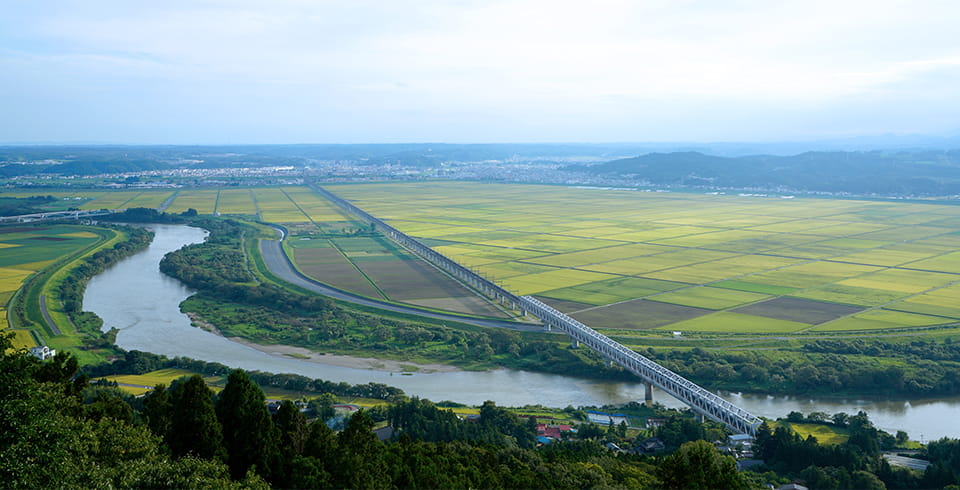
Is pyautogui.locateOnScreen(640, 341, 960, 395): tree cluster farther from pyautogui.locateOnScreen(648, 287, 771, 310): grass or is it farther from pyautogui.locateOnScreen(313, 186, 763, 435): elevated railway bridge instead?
pyautogui.locateOnScreen(648, 287, 771, 310): grass

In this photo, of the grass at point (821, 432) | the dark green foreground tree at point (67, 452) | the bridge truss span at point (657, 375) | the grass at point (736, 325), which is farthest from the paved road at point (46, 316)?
the grass at point (821, 432)

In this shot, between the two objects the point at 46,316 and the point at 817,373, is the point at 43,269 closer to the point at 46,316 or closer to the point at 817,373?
the point at 46,316

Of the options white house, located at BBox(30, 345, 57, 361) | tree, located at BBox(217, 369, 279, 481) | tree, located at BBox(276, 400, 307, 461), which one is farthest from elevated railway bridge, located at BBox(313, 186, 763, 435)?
white house, located at BBox(30, 345, 57, 361)

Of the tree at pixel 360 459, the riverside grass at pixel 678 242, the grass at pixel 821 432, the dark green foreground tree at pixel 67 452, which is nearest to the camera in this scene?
the dark green foreground tree at pixel 67 452

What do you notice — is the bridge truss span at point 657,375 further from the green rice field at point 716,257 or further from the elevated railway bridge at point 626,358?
the green rice field at point 716,257

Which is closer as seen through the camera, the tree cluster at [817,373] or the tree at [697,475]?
the tree at [697,475]

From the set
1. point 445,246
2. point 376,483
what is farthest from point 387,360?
point 445,246
